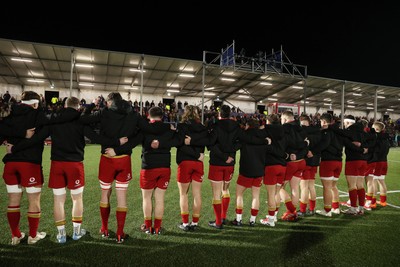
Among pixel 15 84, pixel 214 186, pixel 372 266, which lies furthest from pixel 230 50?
pixel 15 84

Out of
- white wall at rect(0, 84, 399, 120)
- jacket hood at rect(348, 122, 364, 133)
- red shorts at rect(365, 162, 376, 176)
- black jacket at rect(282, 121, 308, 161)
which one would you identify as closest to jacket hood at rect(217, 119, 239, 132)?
black jacket at rect(282, 121, 308, 161)

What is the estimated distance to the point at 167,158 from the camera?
13.4 ft

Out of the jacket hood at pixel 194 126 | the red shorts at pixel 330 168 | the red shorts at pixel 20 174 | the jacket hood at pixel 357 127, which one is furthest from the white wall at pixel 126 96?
the red shorts at pixel 20 174

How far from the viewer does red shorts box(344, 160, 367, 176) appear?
18.3 ft

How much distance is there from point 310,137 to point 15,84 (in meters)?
32.0

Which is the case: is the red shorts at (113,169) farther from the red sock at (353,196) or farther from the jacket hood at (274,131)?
→ the red sock at (353,196)

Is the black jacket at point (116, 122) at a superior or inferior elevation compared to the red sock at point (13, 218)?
superior

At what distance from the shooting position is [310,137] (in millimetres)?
5336

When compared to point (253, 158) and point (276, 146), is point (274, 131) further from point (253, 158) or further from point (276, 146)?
point (253, 158)

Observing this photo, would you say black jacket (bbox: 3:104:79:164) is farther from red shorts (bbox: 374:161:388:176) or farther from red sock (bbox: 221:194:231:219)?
red shorts (bbox: 374:161:388:176)

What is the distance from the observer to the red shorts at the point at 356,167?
5582 mm

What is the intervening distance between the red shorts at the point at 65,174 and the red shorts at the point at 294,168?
12.1 ft

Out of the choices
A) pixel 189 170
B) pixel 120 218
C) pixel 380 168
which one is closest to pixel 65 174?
pixel 120 218

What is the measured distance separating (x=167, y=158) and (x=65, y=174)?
145 centimetres
